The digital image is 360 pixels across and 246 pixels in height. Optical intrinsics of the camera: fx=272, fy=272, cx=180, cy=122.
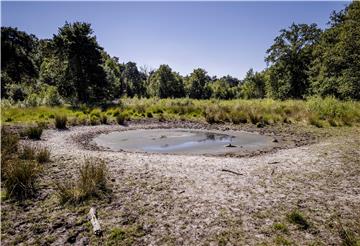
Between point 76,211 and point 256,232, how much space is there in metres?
2.64

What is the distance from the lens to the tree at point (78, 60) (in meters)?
29.4

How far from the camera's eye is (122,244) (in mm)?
3383

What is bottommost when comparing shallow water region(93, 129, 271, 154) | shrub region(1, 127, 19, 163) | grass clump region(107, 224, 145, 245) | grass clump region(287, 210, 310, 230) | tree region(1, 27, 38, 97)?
grass clump region(107, 224, 145, 245)

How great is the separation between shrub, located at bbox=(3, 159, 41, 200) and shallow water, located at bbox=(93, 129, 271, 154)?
155 inches

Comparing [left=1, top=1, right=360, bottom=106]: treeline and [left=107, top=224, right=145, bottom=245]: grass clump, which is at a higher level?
[left=1, top=1, right=360, bottom=106]: treeline

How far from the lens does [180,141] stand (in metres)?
10.8

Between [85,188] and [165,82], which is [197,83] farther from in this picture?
[85,188]

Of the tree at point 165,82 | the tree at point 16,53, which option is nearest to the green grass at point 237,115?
the tree at point 16,53

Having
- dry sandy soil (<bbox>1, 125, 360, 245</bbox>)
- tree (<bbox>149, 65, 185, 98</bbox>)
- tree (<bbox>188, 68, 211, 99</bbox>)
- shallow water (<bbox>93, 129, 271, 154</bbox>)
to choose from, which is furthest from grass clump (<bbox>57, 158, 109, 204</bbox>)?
tree (<bbox>188, 68, 211, 99</bbox>)

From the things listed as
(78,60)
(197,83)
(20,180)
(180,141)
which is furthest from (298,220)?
(197,83)

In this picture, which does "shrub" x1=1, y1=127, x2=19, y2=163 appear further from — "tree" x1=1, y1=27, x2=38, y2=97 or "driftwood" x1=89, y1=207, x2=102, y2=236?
"tree" x1=1, y1=27, x2=38, y2=97

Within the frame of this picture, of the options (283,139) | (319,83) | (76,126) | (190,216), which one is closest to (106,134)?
(76,126)

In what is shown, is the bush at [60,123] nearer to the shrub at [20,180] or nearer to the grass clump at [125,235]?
the shrub at [20,180]

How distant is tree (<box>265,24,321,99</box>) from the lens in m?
39.2
